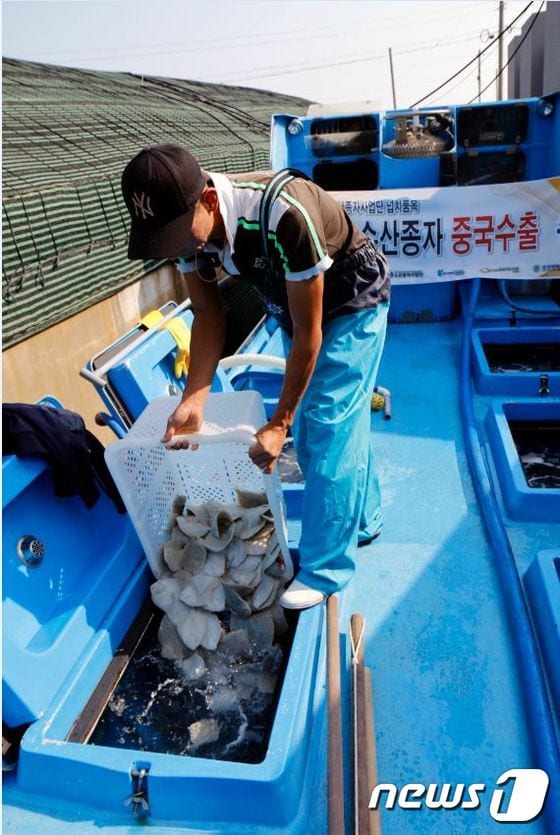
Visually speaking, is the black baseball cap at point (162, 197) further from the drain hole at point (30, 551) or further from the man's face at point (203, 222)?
the drain hole at point (30, 551)

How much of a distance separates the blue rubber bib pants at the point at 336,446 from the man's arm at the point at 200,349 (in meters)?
0.35

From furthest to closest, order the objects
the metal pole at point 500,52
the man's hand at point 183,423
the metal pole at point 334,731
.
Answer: the metal pole at point 500,52 → the man's hand at point 183,423 → the metal pole at point 334,731

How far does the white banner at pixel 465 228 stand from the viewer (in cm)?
423

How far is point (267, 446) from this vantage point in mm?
1764

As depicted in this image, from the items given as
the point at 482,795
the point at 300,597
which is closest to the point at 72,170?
the point at 300,597

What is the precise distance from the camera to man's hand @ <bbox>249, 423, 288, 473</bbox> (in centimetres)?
177

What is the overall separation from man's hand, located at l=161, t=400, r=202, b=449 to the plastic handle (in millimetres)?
12

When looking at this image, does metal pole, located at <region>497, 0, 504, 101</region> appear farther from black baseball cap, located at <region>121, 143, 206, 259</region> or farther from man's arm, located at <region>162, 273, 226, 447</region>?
black baseball cap, located at <region>121, 143, 206, 259</region>

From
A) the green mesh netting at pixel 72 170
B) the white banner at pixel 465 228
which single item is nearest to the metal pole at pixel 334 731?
the green mesh netting at pixel 72 170

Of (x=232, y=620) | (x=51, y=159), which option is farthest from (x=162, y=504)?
(x=51, y=159)

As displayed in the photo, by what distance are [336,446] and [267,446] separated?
0.28 metres

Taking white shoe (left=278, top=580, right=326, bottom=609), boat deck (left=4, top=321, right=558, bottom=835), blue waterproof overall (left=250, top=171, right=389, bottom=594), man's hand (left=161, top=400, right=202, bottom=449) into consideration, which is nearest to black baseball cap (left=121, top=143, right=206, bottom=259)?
blue waterproof overall (left=250, top=171, right=389, bottom=594)

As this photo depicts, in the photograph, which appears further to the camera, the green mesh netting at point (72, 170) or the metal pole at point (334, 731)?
the green mesh netting at point (72, 170)

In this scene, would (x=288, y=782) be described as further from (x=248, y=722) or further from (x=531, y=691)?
(x=531, y=691)
